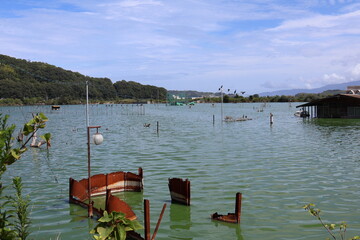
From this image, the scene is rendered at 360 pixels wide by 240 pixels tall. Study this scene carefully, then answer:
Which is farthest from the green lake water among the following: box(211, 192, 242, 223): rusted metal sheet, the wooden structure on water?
the wooden structure on water

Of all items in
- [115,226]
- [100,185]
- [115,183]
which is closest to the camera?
[115,226]

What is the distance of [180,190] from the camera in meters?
17.9

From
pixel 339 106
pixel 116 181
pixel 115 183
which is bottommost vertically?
pixel 115 183

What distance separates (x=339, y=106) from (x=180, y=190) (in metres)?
65.9

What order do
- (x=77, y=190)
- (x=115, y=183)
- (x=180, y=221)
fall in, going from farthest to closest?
(x=115, y=183), (x=77, y=190), (x=180, y=221)

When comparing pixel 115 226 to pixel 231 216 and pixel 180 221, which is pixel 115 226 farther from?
pixel 180 221

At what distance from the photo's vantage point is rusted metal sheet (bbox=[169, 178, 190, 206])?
17605mm

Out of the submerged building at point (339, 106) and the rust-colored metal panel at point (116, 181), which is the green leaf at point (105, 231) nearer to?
the rust-colored metal panel at point (116, 181)

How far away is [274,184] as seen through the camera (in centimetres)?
2206

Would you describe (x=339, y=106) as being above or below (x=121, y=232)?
above

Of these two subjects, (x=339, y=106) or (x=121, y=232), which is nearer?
(x=121, y=232)

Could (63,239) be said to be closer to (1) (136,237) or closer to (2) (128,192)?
(1) (136,237)

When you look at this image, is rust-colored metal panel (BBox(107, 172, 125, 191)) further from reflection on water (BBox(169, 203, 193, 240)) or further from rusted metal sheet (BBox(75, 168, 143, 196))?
reflection on water (BBox(169, 203, 193, 240))

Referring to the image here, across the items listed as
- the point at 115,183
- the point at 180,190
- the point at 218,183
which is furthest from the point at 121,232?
the point at 218,183
